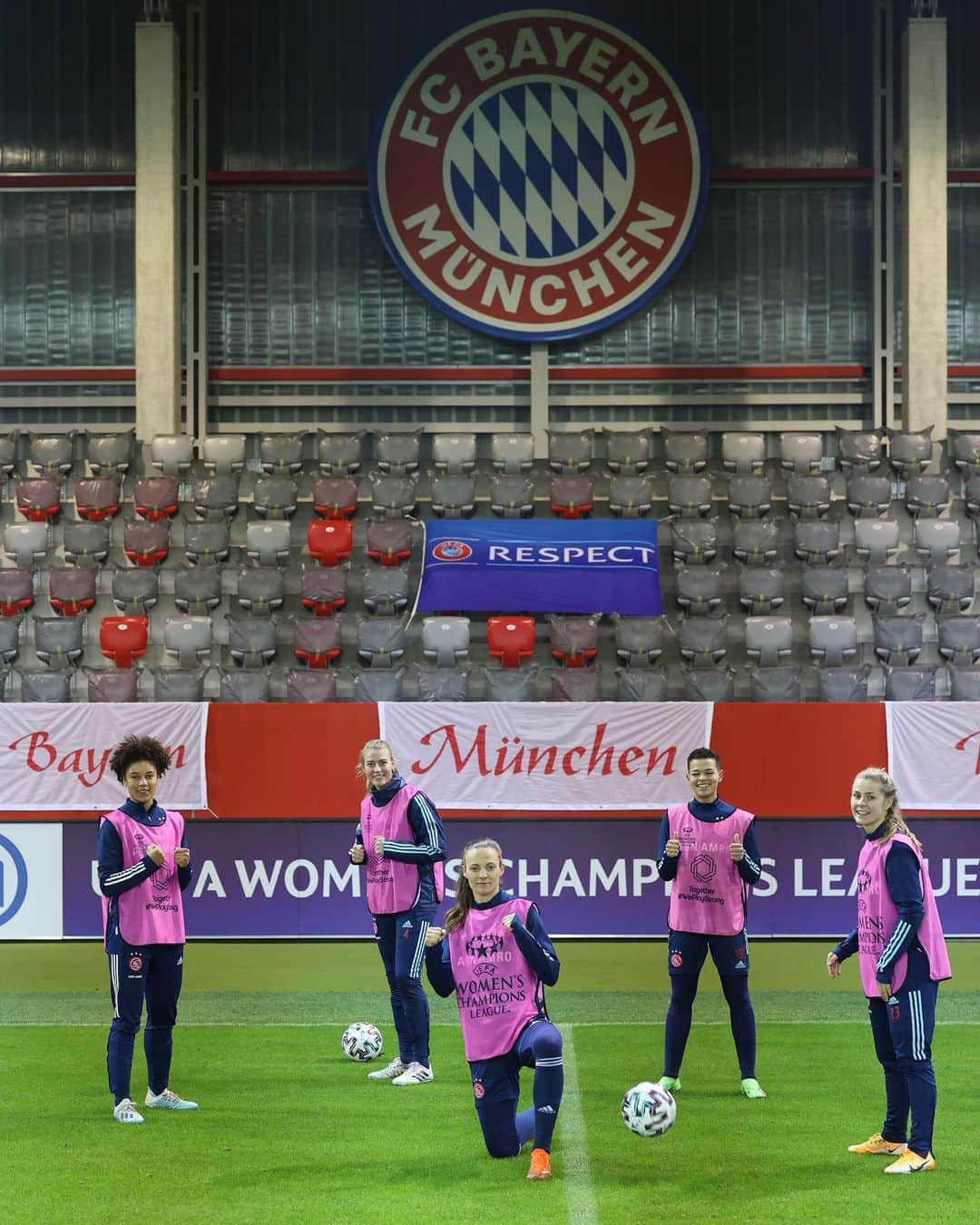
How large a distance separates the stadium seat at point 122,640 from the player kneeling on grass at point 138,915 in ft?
36.5

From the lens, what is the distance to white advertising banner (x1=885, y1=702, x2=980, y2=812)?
1499 cm

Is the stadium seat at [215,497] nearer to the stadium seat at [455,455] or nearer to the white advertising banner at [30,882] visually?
the stadium seat at [455,455]

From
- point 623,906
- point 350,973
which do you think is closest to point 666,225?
point 623,906

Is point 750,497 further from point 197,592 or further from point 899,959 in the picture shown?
point 899,959

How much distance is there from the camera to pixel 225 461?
22.2 m

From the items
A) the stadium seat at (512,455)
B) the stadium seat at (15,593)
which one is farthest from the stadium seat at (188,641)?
the stadium seat at (512,455)

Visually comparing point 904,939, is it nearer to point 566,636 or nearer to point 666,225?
point 566,636

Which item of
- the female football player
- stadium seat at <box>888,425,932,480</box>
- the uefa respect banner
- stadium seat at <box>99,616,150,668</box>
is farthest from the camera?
stadium seat at <box>888,425,932,480</box>

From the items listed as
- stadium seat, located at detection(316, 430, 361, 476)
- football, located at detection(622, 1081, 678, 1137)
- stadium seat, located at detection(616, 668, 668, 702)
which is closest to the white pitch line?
football, located at detection(622, 1081, 678, 1137)

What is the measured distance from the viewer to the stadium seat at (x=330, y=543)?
21.0 metres

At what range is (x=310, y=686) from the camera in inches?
715

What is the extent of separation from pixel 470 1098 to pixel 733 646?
11960 mm

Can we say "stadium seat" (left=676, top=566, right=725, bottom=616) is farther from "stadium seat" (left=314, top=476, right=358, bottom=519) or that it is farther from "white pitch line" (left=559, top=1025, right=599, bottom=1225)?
"white pitch line" (left=559, top=1025, right=599, bottom=1225)

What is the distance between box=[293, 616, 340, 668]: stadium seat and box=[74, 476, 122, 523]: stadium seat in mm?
3690
